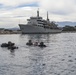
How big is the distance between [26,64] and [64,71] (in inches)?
302

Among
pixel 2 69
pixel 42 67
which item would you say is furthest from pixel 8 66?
pixel 42 67

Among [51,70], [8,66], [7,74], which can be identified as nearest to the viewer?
[7,74]

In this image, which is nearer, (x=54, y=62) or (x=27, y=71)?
(x=27, y=71)

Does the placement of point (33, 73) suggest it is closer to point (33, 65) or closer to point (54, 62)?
point (33, 65)

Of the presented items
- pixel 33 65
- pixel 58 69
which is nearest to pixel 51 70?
pixel 58 69

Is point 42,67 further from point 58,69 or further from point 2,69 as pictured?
point 2,69

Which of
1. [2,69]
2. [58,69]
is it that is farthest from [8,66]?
[58,69]

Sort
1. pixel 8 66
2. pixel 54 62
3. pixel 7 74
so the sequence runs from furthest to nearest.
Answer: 1. pixel 54 62
2. pixel 8 66
3. pixel 7 74

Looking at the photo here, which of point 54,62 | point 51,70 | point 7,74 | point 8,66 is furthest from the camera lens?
point 54,62

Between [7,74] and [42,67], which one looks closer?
[7,74]

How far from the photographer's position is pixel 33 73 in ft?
115

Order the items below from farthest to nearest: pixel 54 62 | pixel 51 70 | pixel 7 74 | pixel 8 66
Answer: pixel 54 62
pixel 8 66
pixel 51 70
pixel 7 74

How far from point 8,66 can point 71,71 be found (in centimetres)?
921

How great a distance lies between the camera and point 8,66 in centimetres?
3988
